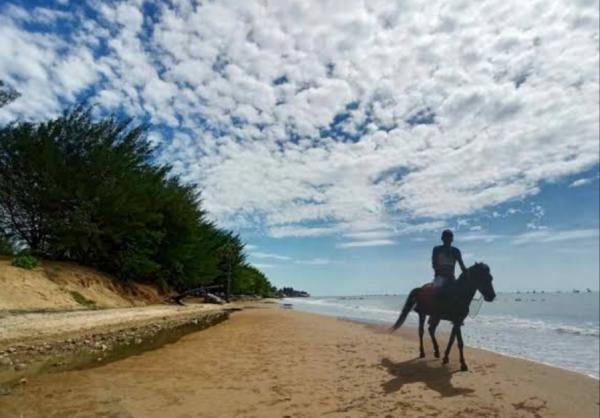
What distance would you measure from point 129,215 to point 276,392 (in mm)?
29492

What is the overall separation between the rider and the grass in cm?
2151

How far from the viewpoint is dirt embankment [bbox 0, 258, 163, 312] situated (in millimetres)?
21312

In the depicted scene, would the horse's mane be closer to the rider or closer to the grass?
the rider

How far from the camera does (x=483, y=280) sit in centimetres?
1070

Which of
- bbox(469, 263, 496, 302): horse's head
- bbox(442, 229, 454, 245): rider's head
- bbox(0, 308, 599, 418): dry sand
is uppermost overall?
bbox(442, 229, 454, 245): rider's head

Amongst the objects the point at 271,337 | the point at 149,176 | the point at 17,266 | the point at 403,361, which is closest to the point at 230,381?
the point at 403,361

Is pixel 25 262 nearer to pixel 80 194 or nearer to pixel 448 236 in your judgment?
pixel 80 194

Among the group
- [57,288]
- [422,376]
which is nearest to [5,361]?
[422,376]

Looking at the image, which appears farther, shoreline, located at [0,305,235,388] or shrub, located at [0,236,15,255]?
shrub, located at [0,236,15,255]

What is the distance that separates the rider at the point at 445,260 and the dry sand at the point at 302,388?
2055 mm

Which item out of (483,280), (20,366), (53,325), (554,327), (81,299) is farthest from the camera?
(554,327)

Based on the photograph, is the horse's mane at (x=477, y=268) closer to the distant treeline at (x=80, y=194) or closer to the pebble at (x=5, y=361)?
the pebble at (x=5, y=361)

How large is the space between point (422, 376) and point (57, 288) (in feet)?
70.0

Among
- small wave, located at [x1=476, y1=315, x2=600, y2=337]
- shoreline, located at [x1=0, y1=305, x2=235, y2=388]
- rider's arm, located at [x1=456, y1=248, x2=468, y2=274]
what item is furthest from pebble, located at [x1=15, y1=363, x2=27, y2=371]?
small wave, located at [x1=476, y1=315, x2=600, y2=337]
